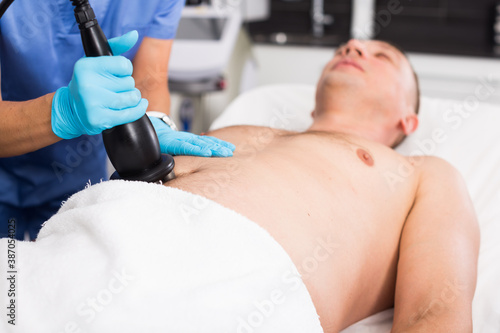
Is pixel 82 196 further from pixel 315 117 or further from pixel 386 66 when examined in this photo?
pixel 386 66

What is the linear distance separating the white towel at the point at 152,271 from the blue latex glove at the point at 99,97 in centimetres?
12

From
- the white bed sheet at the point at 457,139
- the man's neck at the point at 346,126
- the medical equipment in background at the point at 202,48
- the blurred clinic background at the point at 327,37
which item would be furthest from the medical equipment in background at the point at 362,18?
the man's neck at the point at 346,126

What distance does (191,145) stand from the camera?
45.6 inches

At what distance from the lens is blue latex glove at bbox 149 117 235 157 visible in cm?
116

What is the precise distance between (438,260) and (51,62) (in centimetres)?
102

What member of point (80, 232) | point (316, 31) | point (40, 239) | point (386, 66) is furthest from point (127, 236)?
point (316, 31)

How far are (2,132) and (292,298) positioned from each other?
2.11 feet

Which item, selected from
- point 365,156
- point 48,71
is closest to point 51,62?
point 48,71

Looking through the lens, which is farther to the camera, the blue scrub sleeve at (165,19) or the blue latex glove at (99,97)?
the blue scrub sleeve at (165,19)

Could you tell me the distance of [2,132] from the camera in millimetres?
1024

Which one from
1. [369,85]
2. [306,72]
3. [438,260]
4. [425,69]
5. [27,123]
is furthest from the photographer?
[306,72]

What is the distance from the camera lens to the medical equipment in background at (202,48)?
2271mm

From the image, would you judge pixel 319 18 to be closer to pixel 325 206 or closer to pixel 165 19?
pixel 165 19

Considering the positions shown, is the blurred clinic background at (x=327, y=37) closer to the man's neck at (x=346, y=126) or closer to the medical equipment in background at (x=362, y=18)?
the medical equipment in background at (x=362, y=18)
